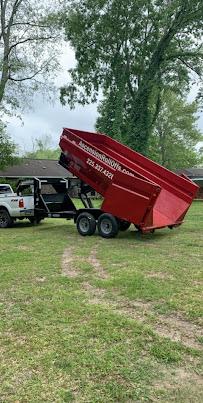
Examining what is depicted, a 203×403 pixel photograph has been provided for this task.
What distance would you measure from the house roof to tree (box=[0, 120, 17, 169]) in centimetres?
659

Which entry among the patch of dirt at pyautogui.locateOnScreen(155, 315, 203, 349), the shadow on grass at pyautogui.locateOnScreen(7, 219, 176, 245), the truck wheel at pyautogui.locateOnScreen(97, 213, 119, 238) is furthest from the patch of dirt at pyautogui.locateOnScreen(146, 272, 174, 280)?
the truck wheel at pyautogui.locateOnScreen(97, 213, 119, 238)

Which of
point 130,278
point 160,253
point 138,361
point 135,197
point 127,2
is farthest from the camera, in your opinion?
point 127,2

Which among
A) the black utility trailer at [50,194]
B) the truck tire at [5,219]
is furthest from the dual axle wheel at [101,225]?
the truck tire at [5,219]

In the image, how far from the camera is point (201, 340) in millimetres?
4273

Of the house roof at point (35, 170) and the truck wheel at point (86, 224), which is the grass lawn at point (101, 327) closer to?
the truck wheel at point (86, 224)

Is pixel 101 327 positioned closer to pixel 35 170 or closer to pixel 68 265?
pixel 68 265

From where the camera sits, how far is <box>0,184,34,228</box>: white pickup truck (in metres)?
14.0

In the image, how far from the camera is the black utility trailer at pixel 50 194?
1349 cm

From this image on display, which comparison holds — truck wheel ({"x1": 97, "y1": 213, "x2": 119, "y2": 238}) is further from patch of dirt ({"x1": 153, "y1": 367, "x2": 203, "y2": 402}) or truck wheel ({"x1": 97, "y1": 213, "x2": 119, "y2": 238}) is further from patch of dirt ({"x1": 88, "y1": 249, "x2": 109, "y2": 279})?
patch of dirt ({"x1": 153, "y1": 367, "x2": 203, "y2": 402})

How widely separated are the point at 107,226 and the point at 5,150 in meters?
17.8

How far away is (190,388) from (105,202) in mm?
7827

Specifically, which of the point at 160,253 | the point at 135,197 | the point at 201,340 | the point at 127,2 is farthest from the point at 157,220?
the point at 127,2

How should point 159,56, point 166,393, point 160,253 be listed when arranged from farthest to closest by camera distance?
point 159,56
point 160,253
point 166,393

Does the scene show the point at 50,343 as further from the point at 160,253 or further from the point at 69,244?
the point at 69,244
